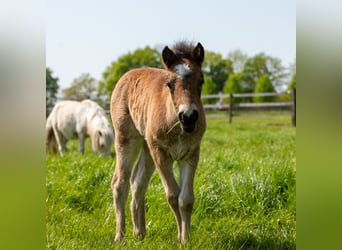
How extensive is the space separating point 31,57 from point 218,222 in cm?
322

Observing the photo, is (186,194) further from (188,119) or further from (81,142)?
(81,142)

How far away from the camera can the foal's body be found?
316 centimetres

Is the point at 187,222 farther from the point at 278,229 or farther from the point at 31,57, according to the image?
the point at 31,57

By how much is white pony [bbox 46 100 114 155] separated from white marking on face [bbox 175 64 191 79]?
23.2 feet

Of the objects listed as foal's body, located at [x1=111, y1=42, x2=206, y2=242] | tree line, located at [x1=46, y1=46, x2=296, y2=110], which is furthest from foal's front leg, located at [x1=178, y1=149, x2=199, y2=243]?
tree line, located at [x1=46, y1=46, x2=296, y2=110]

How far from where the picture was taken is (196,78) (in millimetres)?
3162

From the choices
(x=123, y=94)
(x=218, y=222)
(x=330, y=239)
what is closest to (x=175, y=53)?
(x=123, y=94)

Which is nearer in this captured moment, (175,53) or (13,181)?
(13,181)

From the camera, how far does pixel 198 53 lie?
3305 millimetres

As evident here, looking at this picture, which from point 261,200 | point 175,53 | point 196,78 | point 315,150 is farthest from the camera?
point 261,200

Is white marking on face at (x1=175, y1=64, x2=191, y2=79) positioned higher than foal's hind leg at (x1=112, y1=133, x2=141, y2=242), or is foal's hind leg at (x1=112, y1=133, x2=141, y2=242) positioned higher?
white marking on face at (x1=175, y1=64, x2=191, y2=79)

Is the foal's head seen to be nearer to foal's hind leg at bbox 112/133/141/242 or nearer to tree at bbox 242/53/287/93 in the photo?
foal's hind leg at bbox 112/133/141/242

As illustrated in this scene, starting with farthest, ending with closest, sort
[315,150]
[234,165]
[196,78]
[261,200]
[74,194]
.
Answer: [234,165] → [74,194] → [261,200] → [196,78] → [315,150]

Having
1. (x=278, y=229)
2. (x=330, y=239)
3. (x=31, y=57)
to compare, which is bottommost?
(x=278, y=229)
